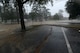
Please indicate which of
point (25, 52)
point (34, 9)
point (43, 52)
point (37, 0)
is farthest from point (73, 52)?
point (34, 9)

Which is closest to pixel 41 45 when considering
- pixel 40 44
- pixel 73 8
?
pixel 40 44

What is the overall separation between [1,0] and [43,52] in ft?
73.0

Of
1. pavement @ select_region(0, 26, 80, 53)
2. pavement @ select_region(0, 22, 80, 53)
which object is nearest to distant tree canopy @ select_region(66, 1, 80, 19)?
pavement @ select_region(0, 22, 80, 53)

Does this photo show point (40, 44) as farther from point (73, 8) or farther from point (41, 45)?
point (73, 8)

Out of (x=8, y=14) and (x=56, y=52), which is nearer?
(x=56, y=52)

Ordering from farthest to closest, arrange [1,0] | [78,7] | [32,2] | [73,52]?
[78,7]
[32,2]
[1,0]
[73,52]

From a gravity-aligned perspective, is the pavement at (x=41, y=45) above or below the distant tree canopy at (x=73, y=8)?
below

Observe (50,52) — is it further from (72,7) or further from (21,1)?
(72,7)

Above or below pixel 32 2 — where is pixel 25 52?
below

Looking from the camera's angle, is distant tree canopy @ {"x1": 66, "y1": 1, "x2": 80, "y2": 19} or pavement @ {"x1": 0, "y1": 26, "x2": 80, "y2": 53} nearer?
pavement @ {"x1": 0, "y1": 26, "x2": 80, "y2": 53}

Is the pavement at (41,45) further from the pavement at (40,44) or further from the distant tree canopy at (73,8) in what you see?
the distant tree canopy at (73,8)

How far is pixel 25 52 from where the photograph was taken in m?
9.48

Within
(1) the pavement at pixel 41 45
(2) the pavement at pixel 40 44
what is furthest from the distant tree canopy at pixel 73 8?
(1) the pavement at pixel 41 45

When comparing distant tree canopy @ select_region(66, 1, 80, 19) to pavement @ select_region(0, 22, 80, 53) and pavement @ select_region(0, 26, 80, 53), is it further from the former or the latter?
pavement @ select_region(0, 26, 80, 53)
